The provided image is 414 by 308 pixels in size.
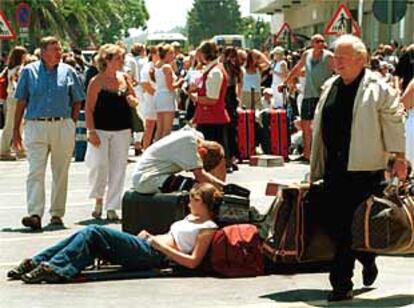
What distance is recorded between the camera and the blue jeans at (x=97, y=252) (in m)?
9.79

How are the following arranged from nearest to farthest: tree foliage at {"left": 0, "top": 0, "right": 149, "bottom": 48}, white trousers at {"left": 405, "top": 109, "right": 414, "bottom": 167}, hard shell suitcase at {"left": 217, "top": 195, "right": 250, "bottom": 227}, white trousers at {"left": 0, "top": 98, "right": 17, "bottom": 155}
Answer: hard shell suitcase at {"left": 217, "top": 195, "right": 250, "bottom": 227} < white trousers at {"left": 405, "top": 109, "right": 414, "bottom": 167} < white trousers at {"left": 0, "top": 98, "right": 17, "bottom": 155} < tree foliage at {"left": 0, "top": 0, "right": 149, "bottom": 48}

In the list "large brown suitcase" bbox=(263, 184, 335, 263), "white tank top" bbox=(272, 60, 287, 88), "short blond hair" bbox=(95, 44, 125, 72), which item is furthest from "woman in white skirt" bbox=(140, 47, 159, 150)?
"large brown suitcase" bbox=(263, 184, 335, 263)

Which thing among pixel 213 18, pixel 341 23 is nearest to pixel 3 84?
pixel 341 23

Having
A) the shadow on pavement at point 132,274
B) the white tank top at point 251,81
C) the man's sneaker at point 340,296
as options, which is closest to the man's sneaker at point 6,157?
the white tank top at point 251,81

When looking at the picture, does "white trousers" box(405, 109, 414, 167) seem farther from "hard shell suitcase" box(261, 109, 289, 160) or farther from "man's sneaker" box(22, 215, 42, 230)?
"hard shell suitcase" box(261, 109, 289, 160)

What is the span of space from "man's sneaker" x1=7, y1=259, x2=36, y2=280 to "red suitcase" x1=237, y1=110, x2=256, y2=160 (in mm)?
10727

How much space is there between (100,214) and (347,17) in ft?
52.1

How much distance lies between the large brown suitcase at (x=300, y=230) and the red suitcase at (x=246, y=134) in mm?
11519

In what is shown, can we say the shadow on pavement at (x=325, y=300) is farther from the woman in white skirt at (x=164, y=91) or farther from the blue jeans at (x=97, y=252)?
the woman in white skirt at (x=164, y=91)

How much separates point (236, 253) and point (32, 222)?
11.6 feet

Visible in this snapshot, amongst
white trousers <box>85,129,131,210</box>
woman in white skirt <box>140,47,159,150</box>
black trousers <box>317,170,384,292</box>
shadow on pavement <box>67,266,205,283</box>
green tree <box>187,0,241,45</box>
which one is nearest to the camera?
black trousers <box>317,170,384,292</box>

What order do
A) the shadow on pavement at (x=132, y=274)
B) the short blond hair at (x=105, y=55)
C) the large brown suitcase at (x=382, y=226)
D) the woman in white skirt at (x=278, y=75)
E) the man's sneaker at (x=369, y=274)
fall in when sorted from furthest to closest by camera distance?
the woman in white skirt at (x=278, y=75)
the short blond hair at (x=105, y=55)
the shadow on pavement at (x=132, y=274)
the man's sneaker at (x=369, y=274)
the large brown suitcase at (x=382, y=226)

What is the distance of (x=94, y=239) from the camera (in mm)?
9836

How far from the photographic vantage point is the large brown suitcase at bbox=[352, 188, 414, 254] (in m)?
8.66
